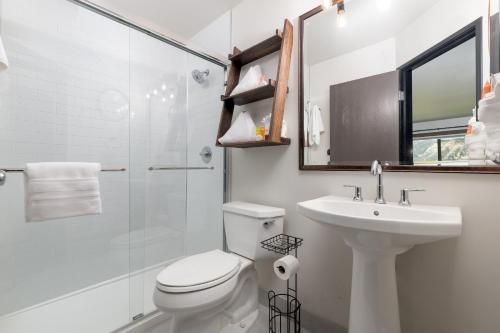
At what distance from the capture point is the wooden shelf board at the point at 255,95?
1.47 m

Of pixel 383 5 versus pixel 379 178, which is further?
pixel 383 5

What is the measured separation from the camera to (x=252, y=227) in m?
1.42

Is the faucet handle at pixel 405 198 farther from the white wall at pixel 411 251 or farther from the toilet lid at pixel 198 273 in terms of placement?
the toilet lid at pixel 198 273

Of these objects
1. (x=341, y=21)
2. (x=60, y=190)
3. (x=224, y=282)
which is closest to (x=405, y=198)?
(x=224, y=282)

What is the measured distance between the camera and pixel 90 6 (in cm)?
141

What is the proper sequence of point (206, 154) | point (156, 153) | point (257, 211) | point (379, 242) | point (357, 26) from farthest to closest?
point (206, 154), point (156, 153), point (257, 211), point (357, 26), point (379, 242)

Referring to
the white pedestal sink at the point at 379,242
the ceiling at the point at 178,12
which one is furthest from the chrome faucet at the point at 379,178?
the ceiling at the point at 178,12

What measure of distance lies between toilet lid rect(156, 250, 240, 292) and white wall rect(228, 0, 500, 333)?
49cm

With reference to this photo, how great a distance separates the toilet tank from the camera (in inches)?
55.1

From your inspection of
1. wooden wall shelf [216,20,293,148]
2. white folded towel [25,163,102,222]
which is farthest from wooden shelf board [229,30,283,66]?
white folded towel [25,163,102,222]

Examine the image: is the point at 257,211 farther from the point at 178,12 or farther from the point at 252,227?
the point at 178,12

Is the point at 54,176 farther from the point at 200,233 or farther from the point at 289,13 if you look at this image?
the point at 289,13

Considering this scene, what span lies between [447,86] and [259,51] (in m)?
1.13

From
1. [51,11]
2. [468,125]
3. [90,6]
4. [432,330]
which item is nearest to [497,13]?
[468,125]
